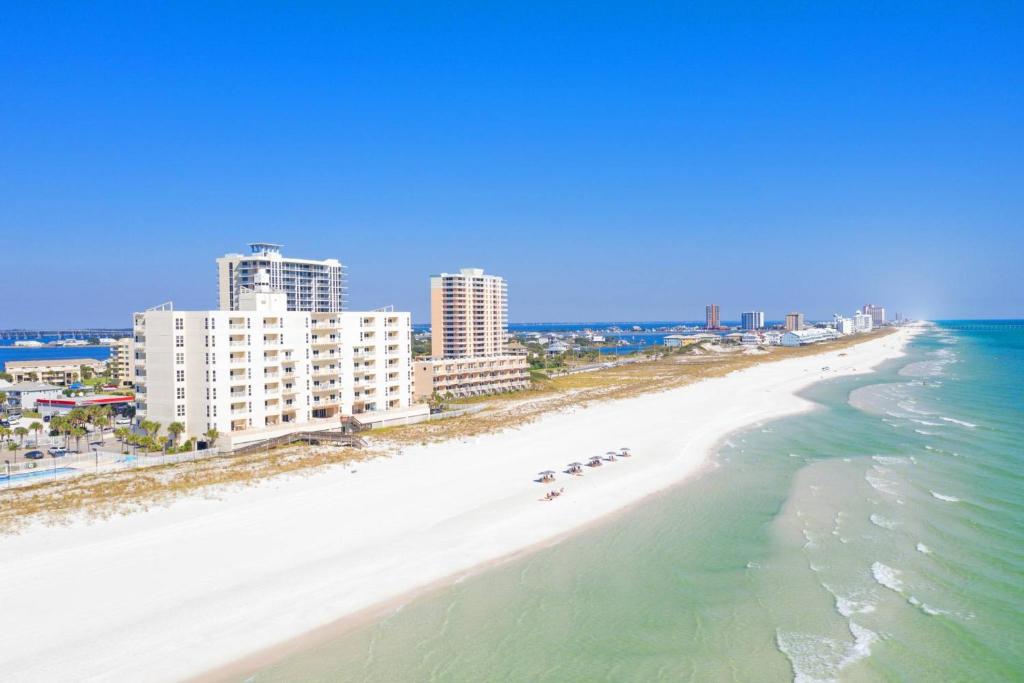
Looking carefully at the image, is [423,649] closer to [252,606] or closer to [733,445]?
[252,606]

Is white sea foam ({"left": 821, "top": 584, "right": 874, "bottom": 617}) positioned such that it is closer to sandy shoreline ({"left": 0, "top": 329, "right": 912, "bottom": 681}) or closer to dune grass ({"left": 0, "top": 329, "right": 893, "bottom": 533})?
sandy shoreline ({"left": 0, "top": 329, "right": 912, "bottom": 681})

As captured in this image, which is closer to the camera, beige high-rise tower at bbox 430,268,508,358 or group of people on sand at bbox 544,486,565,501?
group of people on sand at bbox 544,486,565,501

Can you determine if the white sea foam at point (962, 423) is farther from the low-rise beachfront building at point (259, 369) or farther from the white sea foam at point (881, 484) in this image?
the low-rise beachfront building at point (259, 369)

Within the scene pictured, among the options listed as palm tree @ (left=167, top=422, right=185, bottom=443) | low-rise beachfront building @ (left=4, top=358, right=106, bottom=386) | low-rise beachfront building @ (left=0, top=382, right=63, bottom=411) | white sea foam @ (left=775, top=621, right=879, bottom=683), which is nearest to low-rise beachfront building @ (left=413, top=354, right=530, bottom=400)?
palm tree @ (left=167, top=422, right=185, bottom=443)

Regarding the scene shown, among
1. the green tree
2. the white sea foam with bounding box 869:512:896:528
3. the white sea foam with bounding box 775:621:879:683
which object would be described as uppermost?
the green tree

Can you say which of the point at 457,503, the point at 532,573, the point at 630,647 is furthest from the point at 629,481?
the point at 630,647
